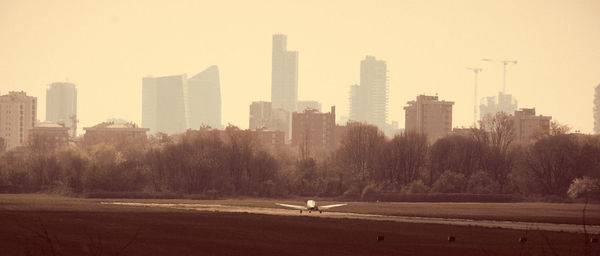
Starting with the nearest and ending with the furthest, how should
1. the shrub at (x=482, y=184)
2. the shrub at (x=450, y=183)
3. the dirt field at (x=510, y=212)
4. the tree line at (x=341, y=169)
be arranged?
the dirt field at (x=510, y=212), the shrub at (x=482, y=184), the tree line at (x=341, y=169), the shrub at (x=450, y=183)

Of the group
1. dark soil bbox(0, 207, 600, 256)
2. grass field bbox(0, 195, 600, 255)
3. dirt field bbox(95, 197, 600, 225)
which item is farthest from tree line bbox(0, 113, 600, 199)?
dark soil bbox(0, 207, 600, 256)

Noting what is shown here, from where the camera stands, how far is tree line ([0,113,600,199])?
154875 mm

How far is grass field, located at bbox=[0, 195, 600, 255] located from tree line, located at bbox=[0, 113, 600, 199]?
68370 millimetres

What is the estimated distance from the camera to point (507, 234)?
7438 centimetres

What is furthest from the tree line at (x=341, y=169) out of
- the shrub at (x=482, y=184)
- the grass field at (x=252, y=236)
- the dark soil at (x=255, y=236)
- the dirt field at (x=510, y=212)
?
the dark soil at (x=255, y=236)

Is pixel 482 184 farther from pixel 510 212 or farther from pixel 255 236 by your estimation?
pixel 255 236

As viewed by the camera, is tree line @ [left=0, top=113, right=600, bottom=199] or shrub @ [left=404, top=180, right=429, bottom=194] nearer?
tree line @ [left=0, top=113, right=600, bottom=199]

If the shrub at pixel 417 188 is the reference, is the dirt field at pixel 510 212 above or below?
below

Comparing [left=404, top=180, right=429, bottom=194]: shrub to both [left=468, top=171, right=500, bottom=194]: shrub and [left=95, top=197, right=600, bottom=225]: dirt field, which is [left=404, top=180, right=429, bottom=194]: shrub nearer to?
[left=468, top=171, right=500, bottom=194]: shrub

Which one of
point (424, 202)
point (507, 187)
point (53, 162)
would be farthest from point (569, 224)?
point (53, 162)

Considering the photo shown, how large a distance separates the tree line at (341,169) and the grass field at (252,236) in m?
68.4

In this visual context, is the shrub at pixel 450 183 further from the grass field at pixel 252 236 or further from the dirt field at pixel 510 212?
the grass field at pixel 252 236

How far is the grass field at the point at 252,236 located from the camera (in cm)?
5909

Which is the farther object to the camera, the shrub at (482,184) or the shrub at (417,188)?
the shrub at (417,188)
